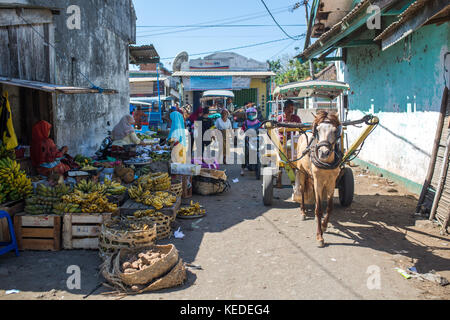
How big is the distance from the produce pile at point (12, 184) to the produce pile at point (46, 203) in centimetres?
17

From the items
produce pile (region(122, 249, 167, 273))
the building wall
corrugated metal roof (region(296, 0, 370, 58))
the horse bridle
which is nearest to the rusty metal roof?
corrugated metal roof (region(296, 0, 370, 58))

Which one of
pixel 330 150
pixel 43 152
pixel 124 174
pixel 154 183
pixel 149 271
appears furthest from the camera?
pixel 124 174

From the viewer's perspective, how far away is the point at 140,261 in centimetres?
440

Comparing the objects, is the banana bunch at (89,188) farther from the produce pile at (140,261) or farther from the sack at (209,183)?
the sack at (209,183)

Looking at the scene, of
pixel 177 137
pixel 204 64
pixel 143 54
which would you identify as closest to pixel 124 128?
pixel 177 137

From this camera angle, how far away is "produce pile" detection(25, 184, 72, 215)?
18.2ft

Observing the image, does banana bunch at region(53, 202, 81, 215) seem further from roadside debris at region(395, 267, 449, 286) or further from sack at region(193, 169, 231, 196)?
roadside debris at region(395, 267, 449, 286)

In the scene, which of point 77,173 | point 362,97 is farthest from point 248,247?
point 362,97

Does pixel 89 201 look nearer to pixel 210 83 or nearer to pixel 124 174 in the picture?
pixel 124 174

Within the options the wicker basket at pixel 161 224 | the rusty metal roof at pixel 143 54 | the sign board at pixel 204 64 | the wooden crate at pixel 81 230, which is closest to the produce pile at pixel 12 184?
the wooden crate at pixel 81 230

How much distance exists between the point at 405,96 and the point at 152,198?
6963 mm

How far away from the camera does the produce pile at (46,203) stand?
18.2ft
